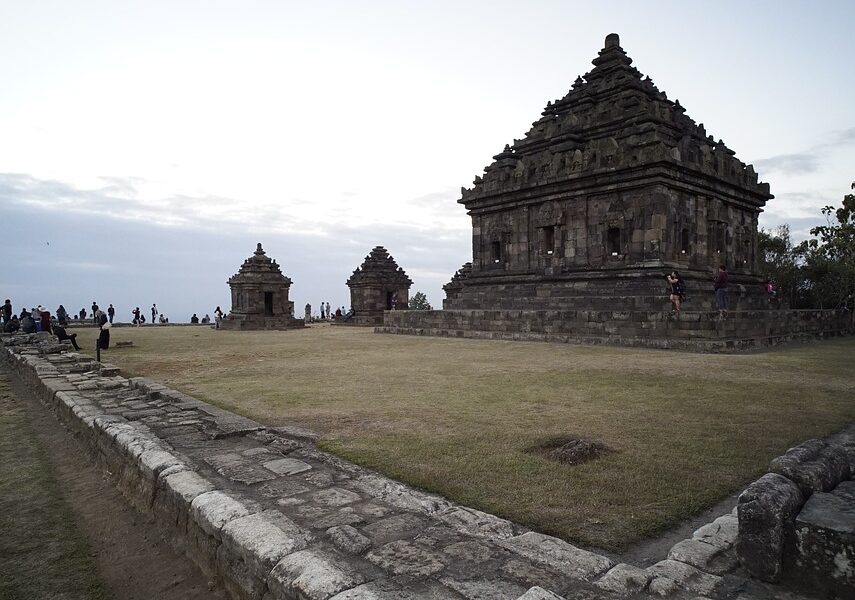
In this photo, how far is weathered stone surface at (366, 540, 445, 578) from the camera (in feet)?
8.96

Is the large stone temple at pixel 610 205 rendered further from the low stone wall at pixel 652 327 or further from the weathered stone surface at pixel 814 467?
the weathered stone surface at pixel 814 467

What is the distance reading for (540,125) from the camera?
25156 millimetres

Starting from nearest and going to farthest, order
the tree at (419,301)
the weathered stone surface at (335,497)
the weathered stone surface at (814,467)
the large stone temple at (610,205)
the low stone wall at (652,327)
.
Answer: the weathered stone surface at (814,467) < the weathered stone surface at (335,497) < the low stone wall at (652,327) < the large stone temple at (610,205) < the tree at (419,301)

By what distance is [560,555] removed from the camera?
285 cm

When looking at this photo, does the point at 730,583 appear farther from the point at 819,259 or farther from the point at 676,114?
the point at 819,259

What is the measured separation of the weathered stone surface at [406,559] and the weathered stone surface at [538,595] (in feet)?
1.89

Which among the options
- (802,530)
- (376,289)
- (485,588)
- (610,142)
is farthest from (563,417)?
(376,289)

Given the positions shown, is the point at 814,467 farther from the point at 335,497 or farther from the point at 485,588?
the point at 335,497

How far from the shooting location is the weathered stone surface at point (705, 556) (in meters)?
2.64

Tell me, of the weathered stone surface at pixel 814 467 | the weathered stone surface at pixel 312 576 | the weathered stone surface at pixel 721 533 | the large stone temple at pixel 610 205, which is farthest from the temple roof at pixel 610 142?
the weathered stone surface at pixel 312 576

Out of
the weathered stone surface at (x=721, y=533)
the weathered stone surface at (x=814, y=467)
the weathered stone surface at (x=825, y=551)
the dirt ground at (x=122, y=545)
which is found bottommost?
the dirt ground at (x=122, y=545)

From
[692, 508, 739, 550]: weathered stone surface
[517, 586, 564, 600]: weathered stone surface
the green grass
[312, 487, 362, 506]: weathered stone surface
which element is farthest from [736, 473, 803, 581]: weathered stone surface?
the green grass

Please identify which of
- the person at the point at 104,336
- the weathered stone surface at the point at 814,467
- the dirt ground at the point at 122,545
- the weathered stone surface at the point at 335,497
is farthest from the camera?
the person at the point at 104,336

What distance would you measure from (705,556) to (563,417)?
3.38m
